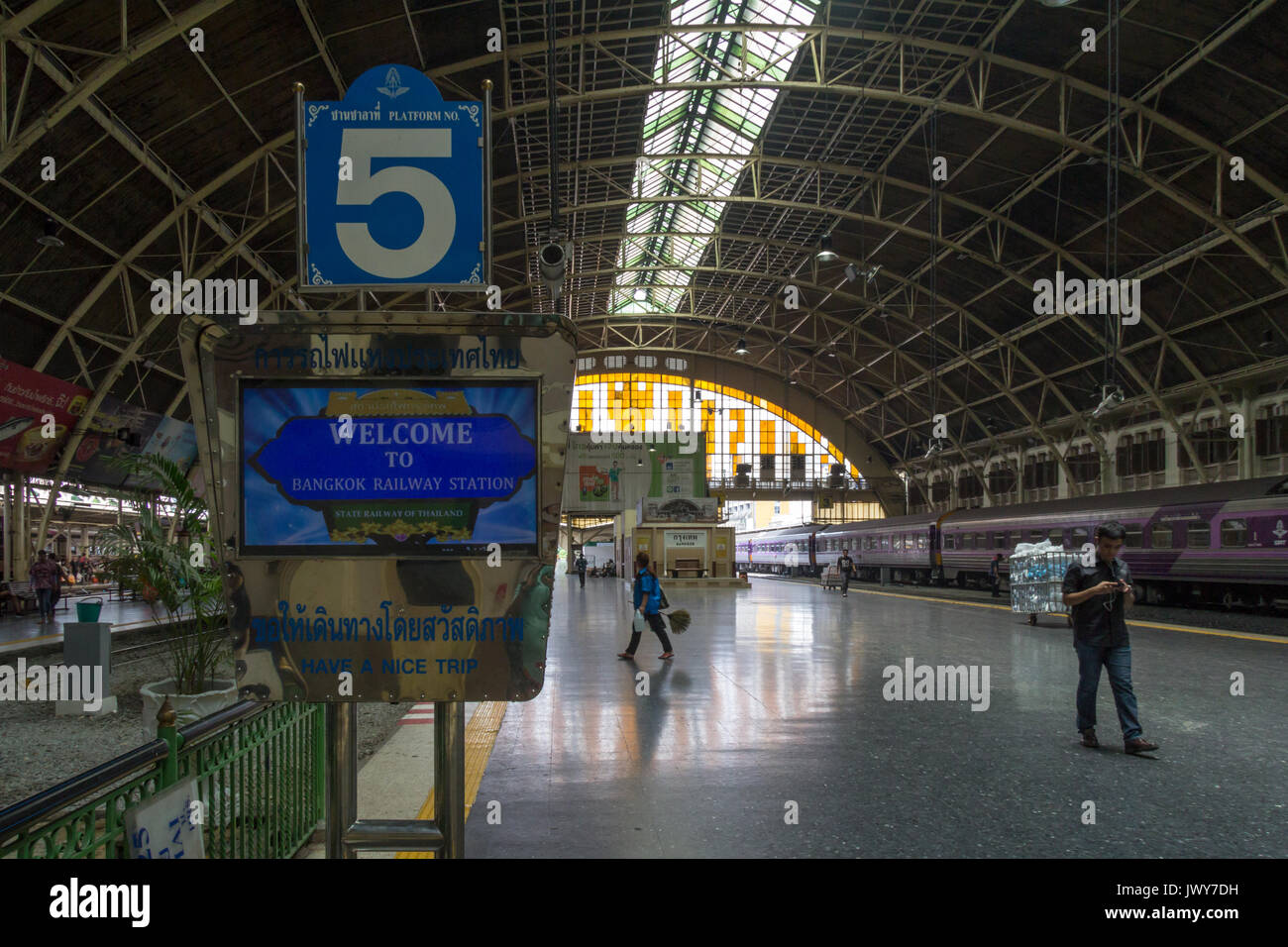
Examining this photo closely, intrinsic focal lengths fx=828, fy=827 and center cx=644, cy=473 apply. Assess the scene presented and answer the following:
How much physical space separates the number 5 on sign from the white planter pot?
5.60 meters

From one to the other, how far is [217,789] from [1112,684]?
19.4 feet

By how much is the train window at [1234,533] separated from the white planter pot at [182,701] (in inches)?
812

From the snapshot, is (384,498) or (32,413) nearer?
(384,498)

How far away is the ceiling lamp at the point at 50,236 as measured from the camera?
16562 mm

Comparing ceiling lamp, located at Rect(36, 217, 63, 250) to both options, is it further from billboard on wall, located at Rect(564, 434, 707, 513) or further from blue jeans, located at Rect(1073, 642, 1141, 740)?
billboard on wall, located at Rect(564, 434, 707, 513)

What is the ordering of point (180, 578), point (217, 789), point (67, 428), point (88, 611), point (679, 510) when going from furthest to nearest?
point (679, 510) → point (67, 428) → point (88, 611) → point (180, 578) → point (217, 789)

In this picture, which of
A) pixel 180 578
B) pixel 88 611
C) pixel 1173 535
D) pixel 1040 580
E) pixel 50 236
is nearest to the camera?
pixel 180 578

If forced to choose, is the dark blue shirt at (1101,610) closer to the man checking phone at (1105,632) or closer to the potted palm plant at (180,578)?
the man checking phone at (1105,632)

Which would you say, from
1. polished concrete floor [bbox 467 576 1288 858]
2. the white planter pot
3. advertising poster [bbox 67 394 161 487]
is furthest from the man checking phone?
advertising poster [bbox 67 394 161 487]

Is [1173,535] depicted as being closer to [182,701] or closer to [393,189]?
[182,701]

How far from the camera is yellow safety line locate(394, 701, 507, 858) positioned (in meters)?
4.98

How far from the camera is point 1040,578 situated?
15.7 metres

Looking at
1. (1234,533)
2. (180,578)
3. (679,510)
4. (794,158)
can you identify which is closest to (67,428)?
(180,578)

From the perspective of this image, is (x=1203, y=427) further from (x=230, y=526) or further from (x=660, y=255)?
(x=230, y=526)
